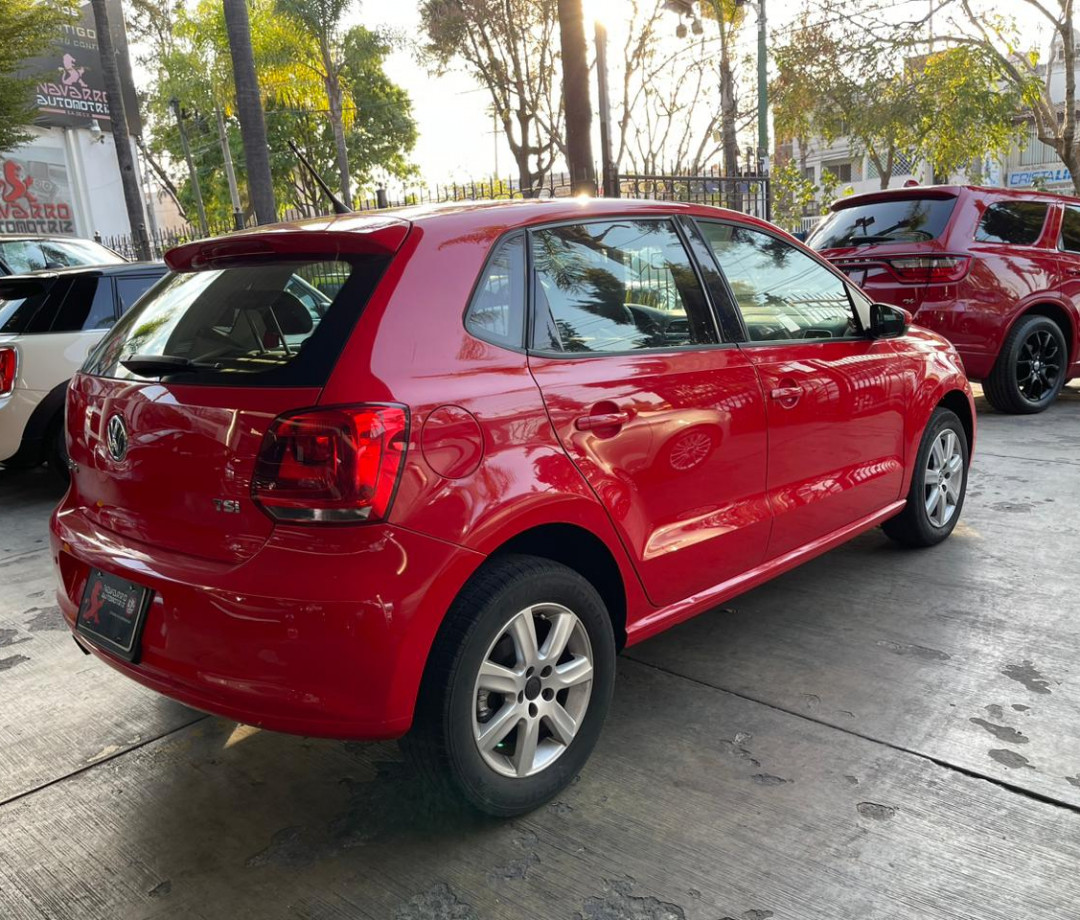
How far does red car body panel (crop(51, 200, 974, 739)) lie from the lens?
219 cm

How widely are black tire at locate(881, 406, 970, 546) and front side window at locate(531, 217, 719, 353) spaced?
166 cm

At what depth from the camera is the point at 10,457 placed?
19.9 ft

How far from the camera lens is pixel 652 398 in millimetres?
2822

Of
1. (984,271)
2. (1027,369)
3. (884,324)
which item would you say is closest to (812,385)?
(884,324)

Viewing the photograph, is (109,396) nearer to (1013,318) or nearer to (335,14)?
(1013,318)

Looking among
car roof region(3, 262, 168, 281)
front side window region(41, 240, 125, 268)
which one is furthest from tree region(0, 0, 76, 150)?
car roof region(3, 262, 168, 281)

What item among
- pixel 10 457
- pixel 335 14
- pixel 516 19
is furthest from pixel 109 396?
pixel 335 14

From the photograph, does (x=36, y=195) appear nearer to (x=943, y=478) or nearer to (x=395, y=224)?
(x=943, y=478)

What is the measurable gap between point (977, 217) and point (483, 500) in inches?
245

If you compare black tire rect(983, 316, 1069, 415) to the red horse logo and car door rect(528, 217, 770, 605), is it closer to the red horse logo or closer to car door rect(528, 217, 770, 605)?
car door rect(528, 217, 770, 605)

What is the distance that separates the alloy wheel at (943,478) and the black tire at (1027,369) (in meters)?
3.17

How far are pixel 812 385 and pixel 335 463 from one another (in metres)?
1.99

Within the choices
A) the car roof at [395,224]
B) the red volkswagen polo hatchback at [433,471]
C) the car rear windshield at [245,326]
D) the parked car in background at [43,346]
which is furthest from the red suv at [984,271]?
the car rear windshield at [245,326]

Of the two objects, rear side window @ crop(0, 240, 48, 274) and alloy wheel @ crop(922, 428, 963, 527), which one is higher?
rear side window @ crop(0, 240, 48, 274)
